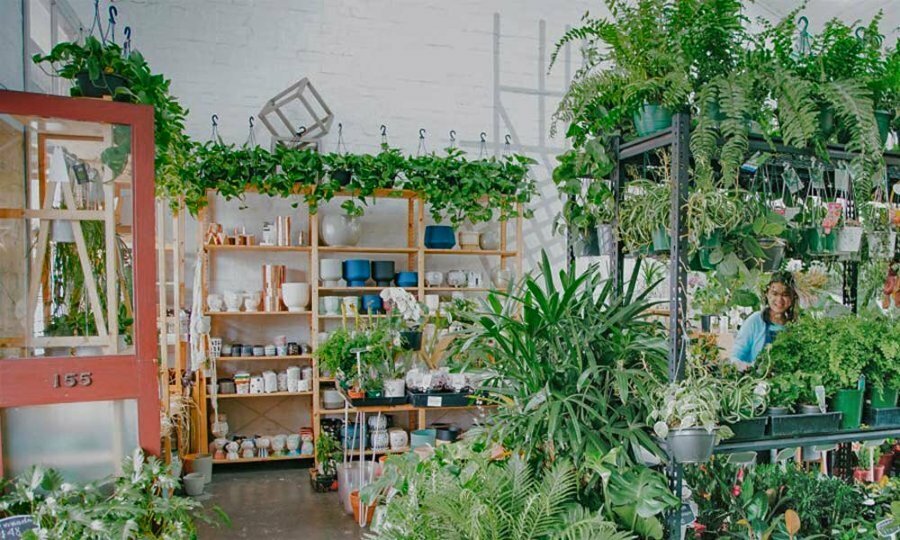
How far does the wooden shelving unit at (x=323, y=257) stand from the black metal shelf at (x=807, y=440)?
10.3 ft

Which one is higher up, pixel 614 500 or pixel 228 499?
pixel 614 500

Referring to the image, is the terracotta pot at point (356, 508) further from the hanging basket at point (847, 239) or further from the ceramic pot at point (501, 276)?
the hanging basket at point (847, 239)

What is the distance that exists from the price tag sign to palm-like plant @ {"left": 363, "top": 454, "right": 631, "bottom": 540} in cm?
129

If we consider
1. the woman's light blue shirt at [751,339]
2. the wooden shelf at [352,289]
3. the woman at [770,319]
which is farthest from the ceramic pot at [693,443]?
the wooden shelf at [352,289]

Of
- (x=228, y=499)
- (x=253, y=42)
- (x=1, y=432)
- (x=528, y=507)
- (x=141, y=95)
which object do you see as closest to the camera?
(x=528, y=507)

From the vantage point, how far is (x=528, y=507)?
2.01 meters

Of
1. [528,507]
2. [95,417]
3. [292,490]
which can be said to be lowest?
[292,490]

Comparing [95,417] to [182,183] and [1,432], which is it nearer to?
[1,432]

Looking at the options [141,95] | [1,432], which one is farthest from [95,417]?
[141,95]

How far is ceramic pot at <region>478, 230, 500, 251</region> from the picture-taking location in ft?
19.4

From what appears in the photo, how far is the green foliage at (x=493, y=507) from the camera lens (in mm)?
1985

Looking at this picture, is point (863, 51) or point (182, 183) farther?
point (182, 183)

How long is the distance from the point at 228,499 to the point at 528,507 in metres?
3.28

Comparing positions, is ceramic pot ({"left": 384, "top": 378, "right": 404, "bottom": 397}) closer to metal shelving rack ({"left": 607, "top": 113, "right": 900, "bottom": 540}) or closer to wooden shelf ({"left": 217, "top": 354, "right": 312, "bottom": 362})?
wooden shelf ({"left": 217, "top": 354, "right": 312, "bottom": 362})
